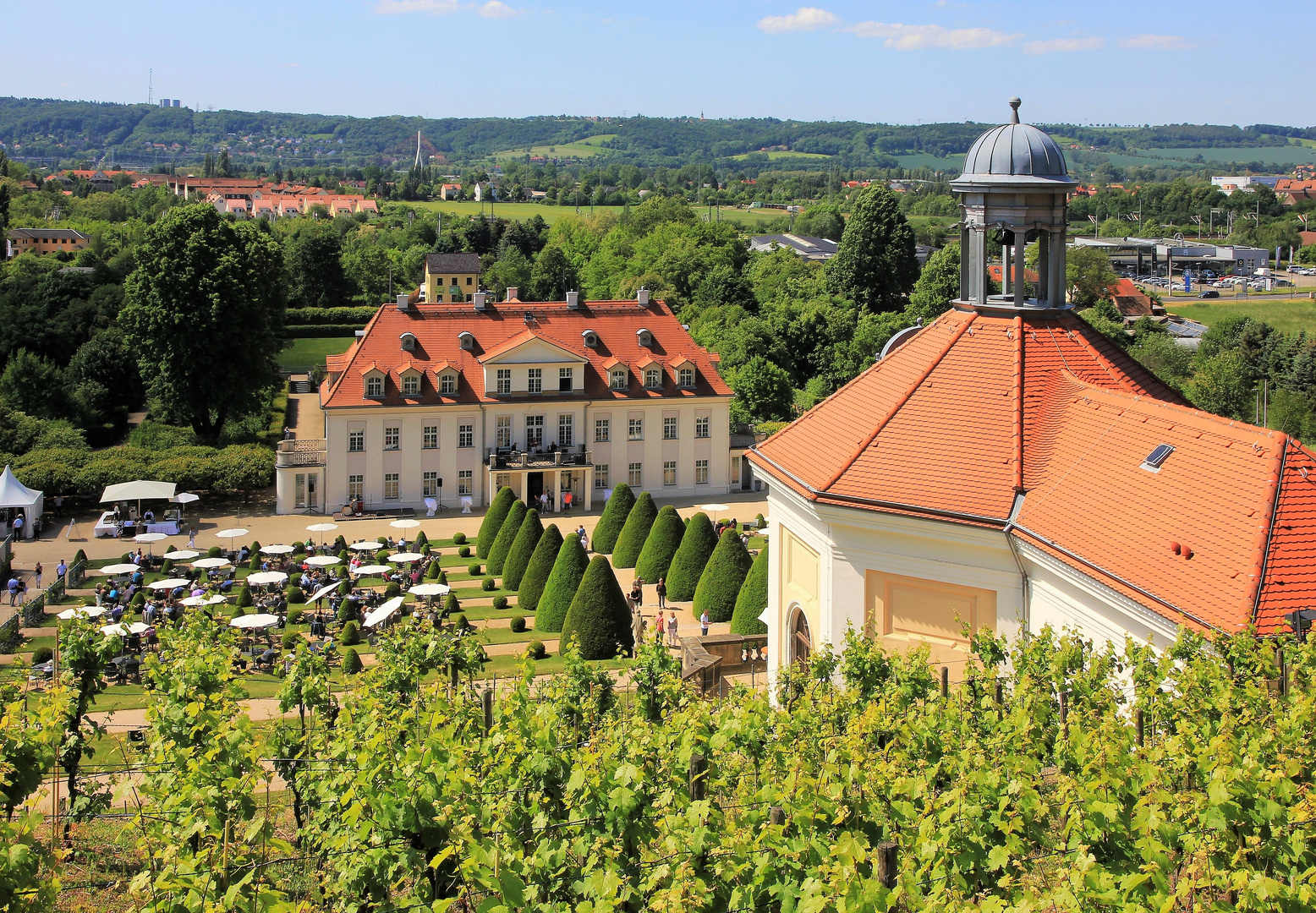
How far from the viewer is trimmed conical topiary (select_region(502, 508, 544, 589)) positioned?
4416 centimetres

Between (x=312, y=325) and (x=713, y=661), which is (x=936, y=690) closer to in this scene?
(x=713, y=661)

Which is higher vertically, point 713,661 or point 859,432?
point 859,432

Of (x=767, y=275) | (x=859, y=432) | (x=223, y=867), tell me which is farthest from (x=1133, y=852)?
(x=767, y=275)

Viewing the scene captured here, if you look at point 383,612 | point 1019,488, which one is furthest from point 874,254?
point 1019,488

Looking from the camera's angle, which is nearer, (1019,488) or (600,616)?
(1019,488)

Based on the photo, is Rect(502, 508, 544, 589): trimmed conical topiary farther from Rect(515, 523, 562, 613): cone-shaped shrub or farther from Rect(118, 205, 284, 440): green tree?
Rect(118, 205, 284, 440): green tree

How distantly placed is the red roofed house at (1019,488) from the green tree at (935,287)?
6559 centimetres

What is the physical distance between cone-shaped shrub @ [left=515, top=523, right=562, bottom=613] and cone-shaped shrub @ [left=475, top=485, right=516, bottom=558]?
256 inches

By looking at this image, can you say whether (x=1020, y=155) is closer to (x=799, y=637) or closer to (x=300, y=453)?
(x=799, y=637)

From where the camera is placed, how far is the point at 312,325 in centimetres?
11925

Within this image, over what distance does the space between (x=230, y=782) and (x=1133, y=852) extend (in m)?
10.5

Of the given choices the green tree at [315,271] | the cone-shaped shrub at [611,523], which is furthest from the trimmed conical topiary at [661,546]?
the green tree at [315,271]

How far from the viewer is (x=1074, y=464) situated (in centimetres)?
2203

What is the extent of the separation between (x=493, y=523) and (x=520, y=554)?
528cm
